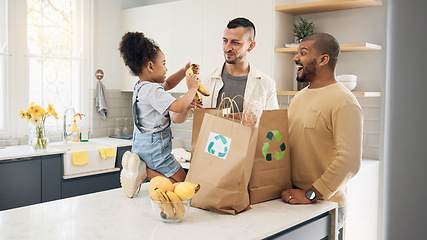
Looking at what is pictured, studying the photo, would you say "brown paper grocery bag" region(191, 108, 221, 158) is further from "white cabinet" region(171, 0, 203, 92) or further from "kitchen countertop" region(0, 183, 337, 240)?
"white cabinet" region(171, 0, 203, 92)

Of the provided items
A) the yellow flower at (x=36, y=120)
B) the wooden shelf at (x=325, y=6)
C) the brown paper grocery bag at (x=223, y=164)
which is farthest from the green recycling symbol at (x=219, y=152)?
the yellow flower at (x=36, y=120)

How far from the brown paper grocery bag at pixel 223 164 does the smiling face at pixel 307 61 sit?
0.46 meters

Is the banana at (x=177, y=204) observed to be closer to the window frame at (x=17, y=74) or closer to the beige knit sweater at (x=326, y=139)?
the beige knit sweater at (x=326, y=139)

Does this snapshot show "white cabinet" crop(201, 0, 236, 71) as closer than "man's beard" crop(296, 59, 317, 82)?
No

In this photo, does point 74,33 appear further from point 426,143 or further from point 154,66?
point 426,143

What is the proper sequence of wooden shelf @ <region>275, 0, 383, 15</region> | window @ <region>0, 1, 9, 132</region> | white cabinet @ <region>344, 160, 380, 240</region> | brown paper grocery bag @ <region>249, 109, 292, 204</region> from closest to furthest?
brown paper grocery bag @ <region>249, 109, 292, 204</region> < white cabinet @ <region>344, 160, 380, 240</region> < wooden shelf @ <region>275, 0, 383, 15</region> < window @ <region>0, 1, 9, 132</region>

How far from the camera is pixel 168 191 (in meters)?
1.64

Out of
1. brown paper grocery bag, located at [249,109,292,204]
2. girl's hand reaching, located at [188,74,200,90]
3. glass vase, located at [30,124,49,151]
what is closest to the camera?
brown paper grocery bag, located at [249,109,292,204]

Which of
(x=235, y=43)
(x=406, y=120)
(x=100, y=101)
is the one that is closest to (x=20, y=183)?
(x=100, y=101)

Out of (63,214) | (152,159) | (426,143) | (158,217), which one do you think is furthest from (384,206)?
(63,214)

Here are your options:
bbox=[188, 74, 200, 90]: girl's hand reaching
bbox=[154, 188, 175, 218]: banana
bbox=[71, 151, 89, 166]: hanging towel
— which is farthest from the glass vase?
bbox=[154, 188, 175, 218]: banana

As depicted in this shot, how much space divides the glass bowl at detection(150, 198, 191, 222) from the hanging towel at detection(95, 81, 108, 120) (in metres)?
3.22

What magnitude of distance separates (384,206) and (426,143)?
60cm

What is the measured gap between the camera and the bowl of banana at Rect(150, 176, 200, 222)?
1.62m
